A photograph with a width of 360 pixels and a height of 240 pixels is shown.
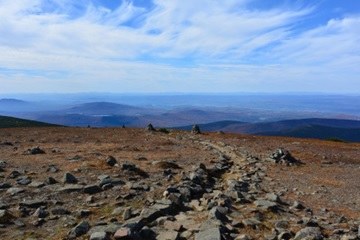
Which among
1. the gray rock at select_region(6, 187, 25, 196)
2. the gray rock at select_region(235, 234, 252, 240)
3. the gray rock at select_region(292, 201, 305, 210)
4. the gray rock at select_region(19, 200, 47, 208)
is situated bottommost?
the gray rock at select_region(292, 201, 305, 210)

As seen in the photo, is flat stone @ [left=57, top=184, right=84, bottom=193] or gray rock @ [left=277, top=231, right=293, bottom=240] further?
flat stone @ [left=57, top=184, right=84, bottom=193]

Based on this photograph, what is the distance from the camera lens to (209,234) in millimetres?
12164

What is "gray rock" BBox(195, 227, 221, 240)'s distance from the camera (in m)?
11.9

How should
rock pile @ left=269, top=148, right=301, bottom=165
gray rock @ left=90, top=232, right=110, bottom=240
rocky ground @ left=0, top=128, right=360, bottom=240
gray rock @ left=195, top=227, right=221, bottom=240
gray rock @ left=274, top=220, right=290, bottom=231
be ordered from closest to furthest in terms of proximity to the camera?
gray rock @ left=90, top=232, right=110, bottom=240 < gray rock @ left=195, top=227, right=221, bottom=240 < rocky ground @ left=0, top=128, right=360, bottom=240 < gray rock @ left=274, top=220, right=290, bottom=231 < rock pile @ left=269, top=148, right=301, bottom=165

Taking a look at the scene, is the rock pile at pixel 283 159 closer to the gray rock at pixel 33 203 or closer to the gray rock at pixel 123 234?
the gray rock at pixel 33 203

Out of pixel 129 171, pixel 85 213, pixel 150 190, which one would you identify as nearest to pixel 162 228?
pixel 85 213

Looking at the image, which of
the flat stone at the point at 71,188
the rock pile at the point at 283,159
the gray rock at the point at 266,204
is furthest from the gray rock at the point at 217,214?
the rock pile at the point at 283,159

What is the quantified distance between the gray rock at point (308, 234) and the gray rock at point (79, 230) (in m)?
6.38

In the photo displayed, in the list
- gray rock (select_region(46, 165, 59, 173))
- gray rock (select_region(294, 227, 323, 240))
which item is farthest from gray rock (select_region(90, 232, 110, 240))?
gray rock (select_region(46, 165, 59, 173))

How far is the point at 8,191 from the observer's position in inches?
675

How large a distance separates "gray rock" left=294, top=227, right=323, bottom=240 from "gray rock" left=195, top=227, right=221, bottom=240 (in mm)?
2589

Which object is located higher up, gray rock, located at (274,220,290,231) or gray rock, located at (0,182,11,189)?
gray rock, located at (0,182,11,189)

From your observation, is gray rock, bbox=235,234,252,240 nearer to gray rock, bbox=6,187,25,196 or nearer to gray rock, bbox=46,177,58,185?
gray rock, bbox=6,187,25,196

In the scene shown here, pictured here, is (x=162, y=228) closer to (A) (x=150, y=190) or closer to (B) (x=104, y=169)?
(A) (x=150, y=190)
